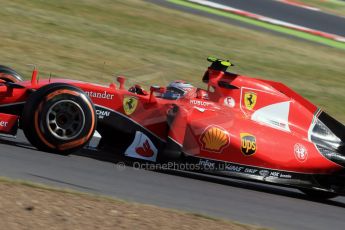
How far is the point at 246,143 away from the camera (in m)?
7.98

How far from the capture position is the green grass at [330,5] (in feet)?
75.6

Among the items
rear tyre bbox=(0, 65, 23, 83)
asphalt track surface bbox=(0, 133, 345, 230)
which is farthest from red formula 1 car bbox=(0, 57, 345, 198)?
rear tyre bbox=(0, 65, 23, 83)

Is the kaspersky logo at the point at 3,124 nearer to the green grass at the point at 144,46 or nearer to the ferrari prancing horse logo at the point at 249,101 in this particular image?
the ferrari prancing horse logo at the point at 249,101

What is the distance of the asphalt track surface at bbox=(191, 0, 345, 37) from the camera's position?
2094 cm

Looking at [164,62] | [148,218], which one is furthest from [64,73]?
[148,218]

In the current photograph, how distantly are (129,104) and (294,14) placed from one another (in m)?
14.3

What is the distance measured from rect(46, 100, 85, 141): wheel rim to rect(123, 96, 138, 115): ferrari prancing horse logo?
1.96 feet

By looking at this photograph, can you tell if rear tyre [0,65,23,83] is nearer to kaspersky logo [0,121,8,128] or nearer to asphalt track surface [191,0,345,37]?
kaspersky logo [0,121,8,128]

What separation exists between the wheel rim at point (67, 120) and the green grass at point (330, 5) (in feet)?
54.7

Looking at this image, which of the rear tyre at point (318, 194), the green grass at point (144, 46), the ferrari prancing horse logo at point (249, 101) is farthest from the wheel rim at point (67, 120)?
the green grass at point (144, 46)

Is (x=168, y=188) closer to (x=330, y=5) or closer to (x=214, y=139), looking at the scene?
(x=214, y=139)

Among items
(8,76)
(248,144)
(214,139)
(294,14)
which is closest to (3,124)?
(8,76)

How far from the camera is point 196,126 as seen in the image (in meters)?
7.91

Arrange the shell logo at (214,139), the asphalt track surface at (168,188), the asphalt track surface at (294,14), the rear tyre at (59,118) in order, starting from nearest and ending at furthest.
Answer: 1. the asphalt track surface at (168,188)
2. the rear tyre at (59,118)
3. the shell logo at (214,139)
4. the asphalt track surface at (294,14)
